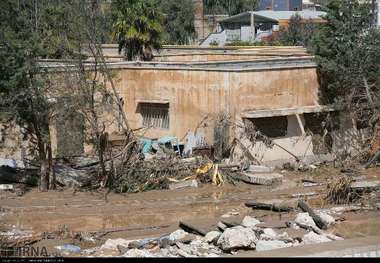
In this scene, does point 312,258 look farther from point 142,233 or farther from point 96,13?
point 96,13

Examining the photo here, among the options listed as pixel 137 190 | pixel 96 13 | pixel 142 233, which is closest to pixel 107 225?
pixel 142 233

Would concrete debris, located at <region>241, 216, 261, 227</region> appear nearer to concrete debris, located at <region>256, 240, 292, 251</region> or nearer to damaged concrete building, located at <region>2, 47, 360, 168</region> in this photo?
concrete debris, located at <region>256, 240, 292, 251</region>

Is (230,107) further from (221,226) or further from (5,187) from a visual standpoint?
(221,226)

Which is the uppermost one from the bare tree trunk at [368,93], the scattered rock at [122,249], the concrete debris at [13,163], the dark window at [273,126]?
the bare tree trunk at [368,93]

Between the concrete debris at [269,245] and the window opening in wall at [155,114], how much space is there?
40.0ft

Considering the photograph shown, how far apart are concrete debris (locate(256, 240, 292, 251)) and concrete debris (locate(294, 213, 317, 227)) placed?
6.51 feet

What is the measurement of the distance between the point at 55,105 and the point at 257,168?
6.73 meters

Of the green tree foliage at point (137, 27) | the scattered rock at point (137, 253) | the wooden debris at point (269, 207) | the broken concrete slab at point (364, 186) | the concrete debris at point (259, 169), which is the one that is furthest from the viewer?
the green tree foliage at point (137, 27)

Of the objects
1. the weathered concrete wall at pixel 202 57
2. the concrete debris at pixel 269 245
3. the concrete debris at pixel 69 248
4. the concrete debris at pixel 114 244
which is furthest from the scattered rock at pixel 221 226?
the weathered concrete wall at pixel 202 57

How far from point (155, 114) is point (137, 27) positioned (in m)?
9.00

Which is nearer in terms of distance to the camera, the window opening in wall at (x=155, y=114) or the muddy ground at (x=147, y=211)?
the muddy ground at (x=147, y=211)

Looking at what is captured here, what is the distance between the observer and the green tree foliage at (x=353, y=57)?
23297mm

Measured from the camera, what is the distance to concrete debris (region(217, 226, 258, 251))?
457 inches

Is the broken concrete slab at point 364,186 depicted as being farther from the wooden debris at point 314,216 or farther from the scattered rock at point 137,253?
the scattered rock at point 137,253
